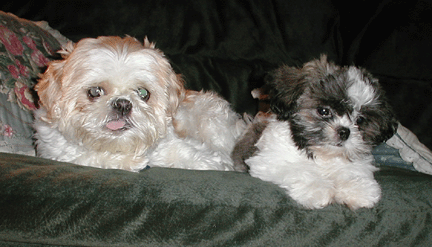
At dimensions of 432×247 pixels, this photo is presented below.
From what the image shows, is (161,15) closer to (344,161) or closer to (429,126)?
(344,161)

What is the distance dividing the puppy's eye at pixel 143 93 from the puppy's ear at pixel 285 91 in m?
0.96

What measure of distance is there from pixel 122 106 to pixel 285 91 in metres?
1.16

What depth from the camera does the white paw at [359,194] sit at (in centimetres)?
187

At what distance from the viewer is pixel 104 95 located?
238 centimetres

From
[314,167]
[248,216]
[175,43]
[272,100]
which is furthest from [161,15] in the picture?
[248,216]

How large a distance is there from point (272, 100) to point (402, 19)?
8.56 ft

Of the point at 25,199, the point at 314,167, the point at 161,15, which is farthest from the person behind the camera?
Answer: the point at 161,15

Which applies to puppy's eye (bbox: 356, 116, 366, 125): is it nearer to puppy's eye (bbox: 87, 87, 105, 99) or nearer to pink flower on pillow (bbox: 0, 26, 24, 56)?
puppy's eye (bbox: 87, 87, 105, 99)

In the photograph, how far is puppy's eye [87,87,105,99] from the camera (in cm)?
237

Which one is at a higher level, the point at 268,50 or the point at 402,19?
the point at 402,19

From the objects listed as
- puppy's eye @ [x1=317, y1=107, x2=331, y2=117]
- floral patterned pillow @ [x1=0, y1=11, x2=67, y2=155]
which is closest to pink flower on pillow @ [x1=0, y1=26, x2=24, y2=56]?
floral patterned pillow @ [x1=0, y1=11, x2=67, y2=155]

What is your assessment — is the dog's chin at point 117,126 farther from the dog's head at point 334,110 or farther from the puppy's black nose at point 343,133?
the puppy's black nose at point 343,133

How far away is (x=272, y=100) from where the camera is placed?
2.29 metres

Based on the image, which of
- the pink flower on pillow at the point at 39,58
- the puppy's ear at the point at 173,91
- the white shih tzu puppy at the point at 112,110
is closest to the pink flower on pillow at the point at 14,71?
the pink flower on pillow at the point at 39,58
